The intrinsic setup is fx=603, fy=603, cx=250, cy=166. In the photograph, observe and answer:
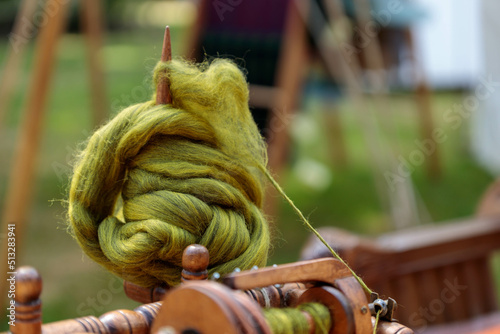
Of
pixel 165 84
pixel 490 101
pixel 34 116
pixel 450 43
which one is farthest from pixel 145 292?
pixel 450 43

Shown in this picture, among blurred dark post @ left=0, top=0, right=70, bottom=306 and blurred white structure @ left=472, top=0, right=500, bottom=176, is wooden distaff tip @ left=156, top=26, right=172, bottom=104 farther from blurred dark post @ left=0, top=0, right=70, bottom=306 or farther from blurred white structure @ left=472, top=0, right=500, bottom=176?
blurred white structure @ left=472, top=0, right=500, bottom=176

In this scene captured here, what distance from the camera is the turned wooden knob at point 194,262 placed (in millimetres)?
558

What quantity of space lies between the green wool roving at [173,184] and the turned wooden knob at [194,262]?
2.1 inches

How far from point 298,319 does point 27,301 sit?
0.75ft

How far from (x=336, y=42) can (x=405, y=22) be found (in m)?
0.61

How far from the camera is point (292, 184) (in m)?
3.62

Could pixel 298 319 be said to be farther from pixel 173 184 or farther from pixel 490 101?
pixel 490 101

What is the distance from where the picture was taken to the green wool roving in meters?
0.62

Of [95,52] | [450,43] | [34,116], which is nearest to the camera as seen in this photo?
[34,116]

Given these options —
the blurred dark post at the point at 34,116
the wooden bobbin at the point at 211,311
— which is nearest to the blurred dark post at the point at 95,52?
the blurred dark post at the point at 34,116

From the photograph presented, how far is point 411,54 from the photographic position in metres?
3.29

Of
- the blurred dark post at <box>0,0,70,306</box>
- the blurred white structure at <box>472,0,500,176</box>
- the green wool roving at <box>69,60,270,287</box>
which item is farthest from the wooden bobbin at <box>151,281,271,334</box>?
the blurred white structure at <box>472,0,500,176</box>

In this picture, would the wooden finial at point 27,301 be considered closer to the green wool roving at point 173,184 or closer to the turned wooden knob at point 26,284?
the turned wooden knob at point 26,284

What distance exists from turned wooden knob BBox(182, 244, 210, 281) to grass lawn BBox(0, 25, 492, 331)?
27 centimetres
